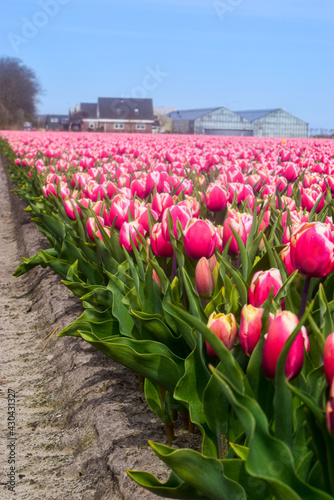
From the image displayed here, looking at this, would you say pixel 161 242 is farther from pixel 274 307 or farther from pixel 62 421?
pixel 62 421

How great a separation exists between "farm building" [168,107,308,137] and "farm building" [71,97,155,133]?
6.76 metres

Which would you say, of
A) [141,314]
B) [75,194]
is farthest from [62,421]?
[75,194]

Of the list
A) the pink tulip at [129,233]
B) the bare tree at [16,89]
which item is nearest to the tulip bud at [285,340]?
the pink tulip at [129,233]

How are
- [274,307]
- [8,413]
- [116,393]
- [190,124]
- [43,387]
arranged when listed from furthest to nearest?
[190,124] → [43,387] → [8,413] → [116,393] → [274,307]

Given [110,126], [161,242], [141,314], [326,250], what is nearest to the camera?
[326,250]

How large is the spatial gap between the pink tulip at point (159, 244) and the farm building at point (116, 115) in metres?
78.6

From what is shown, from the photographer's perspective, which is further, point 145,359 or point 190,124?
point 190,124

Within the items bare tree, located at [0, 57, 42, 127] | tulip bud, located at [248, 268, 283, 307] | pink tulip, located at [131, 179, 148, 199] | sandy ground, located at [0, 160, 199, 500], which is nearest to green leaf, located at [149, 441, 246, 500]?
tulip bud, located at [248, 268, 283, 307]

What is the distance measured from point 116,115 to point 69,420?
282 ft

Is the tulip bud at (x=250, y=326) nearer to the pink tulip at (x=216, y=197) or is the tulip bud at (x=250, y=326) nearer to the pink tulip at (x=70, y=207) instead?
the pink tulip at (x=216, y=197)

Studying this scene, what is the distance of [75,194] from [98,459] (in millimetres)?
1980

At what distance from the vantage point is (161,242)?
2.29 m

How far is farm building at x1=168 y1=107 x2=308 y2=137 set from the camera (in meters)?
91.7

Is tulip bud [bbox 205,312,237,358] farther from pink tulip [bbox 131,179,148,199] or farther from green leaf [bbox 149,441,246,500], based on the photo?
pink tulip [bbox 131,179,148,199]
